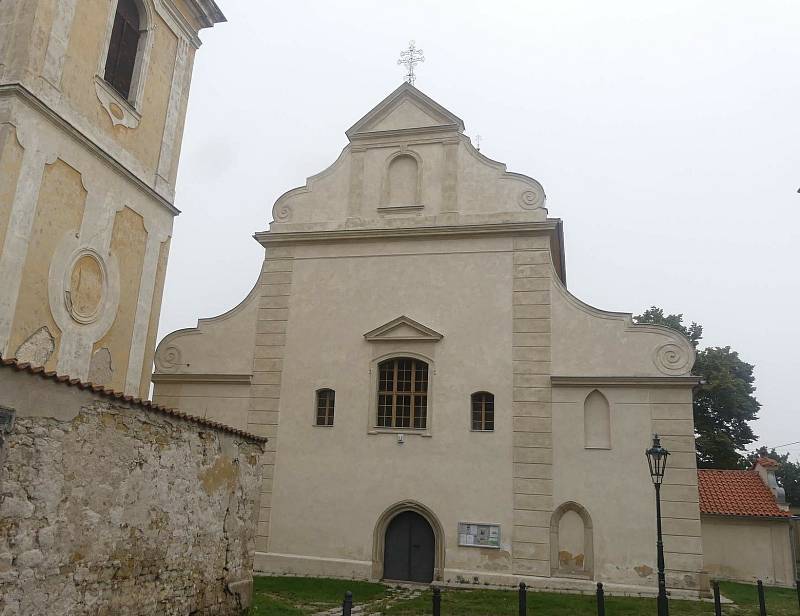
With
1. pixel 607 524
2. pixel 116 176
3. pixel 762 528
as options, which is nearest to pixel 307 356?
pixel 116 176

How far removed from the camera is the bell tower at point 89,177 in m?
10.4

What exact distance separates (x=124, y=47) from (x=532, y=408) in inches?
446

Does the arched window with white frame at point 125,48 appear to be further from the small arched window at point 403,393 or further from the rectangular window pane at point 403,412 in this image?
the rectangular window pane at point 403,412

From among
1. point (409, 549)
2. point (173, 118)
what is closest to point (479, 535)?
point (409, 549)

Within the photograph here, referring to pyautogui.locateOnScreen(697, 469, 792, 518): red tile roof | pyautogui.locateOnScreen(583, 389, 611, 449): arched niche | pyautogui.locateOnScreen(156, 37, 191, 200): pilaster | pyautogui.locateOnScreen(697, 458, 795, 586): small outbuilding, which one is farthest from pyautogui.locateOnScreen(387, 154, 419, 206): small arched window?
pyautogui.locateOnScreen(697, 458, 795, 586): small outbuilding

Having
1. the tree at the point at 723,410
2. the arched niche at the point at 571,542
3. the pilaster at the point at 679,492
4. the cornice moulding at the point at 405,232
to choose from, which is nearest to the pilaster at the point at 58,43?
the cornice moulding at the point at 405,232

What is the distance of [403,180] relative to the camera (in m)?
18.3

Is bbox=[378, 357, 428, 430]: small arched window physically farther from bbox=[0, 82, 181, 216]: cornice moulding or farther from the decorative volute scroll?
bbox=[0, 82, 181, 216]: cornice moulding

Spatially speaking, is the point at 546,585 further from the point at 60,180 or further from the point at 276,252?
the point at 60,180

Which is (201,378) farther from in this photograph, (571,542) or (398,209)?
(571,542)

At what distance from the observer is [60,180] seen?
36.6ft

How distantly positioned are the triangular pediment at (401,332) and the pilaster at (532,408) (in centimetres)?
215

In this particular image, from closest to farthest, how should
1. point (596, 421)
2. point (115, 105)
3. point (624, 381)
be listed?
A: point (115, 105), point (624, 381), point (596, 421)

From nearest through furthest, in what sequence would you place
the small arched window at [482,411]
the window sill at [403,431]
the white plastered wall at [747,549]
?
the small arched window at [482,411] < the window sill at [403,431] < the white plastered wall at [747,549]
